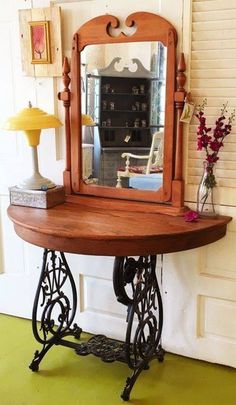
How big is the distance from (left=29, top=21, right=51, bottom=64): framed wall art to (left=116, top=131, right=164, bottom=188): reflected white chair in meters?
0.70

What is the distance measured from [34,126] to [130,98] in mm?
506

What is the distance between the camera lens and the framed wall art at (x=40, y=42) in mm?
2293

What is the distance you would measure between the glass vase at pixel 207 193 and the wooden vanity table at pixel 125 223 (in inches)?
2.9

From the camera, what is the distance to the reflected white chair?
2137mm

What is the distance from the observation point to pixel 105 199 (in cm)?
230

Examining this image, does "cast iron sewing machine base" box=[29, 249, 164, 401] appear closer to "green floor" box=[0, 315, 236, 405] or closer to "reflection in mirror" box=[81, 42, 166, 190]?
"green floor" box=[0, 315, 236, 405]

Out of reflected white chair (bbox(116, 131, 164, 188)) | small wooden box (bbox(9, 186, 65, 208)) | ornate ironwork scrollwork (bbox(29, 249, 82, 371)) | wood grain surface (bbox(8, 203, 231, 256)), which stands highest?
reflected white chair (bbox(116, 131, 164, 188))

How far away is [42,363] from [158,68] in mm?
1675

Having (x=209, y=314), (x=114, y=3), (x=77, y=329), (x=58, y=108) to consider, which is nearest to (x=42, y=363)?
(x=77, y=329)

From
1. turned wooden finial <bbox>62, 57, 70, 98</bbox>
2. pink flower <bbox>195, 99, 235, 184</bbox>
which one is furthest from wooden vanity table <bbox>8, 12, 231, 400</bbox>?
pink flower <bbox>195, 99, 235, 184</bbox>

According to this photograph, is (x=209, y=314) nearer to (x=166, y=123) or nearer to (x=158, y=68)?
(x=166, y=123)

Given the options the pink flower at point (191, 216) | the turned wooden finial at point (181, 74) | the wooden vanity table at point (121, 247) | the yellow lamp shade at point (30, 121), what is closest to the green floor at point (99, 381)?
the wooden vanity table at point (121, 247)

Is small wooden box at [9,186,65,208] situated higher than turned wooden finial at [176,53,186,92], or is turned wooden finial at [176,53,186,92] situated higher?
turned wooden finial at [176,53,186,92]

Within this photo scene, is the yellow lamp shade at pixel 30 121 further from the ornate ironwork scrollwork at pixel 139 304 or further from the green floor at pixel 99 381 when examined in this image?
the green floor at pixel 99 381
